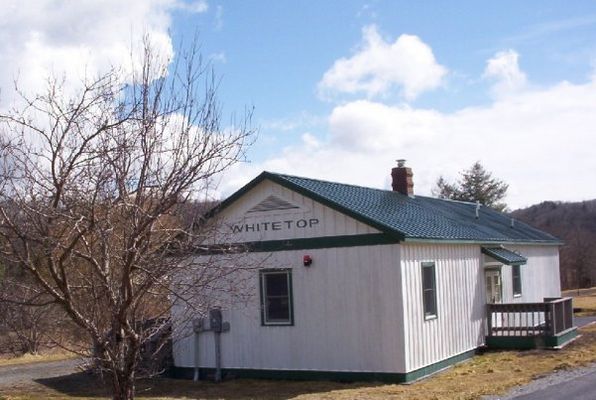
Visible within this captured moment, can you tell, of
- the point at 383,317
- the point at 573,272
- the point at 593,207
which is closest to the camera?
the point at 383,317

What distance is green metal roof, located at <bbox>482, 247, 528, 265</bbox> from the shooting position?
19984 millimetres

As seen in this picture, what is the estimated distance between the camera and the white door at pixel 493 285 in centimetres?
2062

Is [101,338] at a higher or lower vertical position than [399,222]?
lower

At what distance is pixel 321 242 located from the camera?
1661cm

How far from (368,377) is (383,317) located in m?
1.28

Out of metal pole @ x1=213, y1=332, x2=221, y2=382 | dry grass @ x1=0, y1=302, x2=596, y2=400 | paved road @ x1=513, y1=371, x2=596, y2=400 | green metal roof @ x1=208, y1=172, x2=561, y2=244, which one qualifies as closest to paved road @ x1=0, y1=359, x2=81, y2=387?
dry grass @ x1=0, y1=302, x2=596, y2=400

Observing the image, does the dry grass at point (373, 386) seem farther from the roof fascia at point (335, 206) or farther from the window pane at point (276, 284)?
the roof fascia at point (335, 206)

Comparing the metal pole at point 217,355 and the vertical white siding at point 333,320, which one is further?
the metal pole at point 217,355

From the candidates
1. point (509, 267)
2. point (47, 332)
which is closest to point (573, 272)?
point (509, 267)

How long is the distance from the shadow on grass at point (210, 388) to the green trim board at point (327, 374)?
→ 0.18 metres

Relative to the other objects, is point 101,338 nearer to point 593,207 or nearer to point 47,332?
point 47,332

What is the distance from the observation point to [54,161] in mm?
7605

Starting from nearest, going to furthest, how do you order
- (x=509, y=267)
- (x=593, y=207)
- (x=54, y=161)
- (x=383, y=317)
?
→ (x=54, y=161), (x=383, y=317), (x=509, y=267), (x=593, y=207)

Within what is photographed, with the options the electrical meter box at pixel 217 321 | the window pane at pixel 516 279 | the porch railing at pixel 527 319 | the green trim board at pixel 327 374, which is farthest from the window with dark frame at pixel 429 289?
the window pane at pixel 516 279
